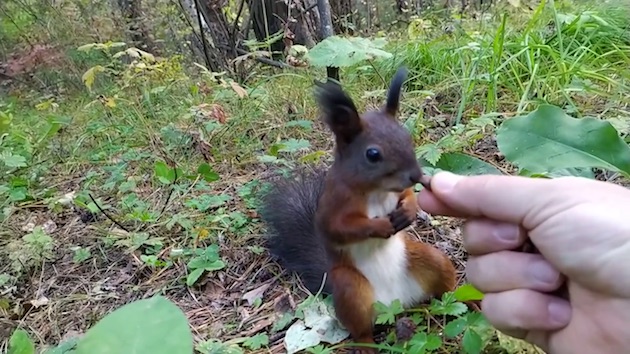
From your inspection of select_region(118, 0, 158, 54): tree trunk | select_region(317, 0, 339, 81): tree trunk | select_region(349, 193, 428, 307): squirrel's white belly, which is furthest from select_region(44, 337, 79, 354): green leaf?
select_region(118, 0, 158, 54): tree trunk

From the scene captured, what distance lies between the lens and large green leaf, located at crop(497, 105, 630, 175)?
4.07 ft

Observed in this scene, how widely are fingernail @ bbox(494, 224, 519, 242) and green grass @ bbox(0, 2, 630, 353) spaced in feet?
0.99

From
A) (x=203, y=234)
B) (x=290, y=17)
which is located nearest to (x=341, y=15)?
(x=290, y=17)

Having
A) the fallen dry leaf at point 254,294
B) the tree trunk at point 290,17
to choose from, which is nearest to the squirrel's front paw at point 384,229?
the fallen dry leaf at point 254,294

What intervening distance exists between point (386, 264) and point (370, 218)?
0.48ft

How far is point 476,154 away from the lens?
2.04 metres

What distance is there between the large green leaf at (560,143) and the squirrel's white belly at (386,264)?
27 cm

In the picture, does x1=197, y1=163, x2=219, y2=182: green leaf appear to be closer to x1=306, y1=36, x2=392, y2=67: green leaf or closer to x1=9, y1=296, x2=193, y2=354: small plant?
x1=306, y1=36, x2=392, y2=67: green leaf

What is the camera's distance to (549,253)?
95 cm

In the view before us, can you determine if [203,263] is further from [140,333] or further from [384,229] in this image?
[140,333]

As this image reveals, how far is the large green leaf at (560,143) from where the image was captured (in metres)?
1.24

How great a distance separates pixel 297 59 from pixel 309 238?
1.69 m

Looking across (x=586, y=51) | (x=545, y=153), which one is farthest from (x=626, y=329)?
(x=586, y=51)

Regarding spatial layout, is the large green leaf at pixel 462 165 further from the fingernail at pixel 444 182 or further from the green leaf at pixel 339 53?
the green leaf at pixel 339 53
